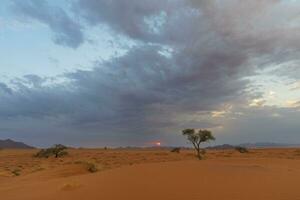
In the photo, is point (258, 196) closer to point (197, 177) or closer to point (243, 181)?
point (243, 181)

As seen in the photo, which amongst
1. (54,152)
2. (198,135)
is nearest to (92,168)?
(198,135)

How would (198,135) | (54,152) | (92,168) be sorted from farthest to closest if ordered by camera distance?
(54,152) → (198,135) → (92,168)

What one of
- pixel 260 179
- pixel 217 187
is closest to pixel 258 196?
pixel 217 187

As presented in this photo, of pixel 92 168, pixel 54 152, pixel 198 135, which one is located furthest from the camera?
pixel 54 152

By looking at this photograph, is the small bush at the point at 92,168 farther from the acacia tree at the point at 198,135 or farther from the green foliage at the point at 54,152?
the green foliage at the point at 54,152

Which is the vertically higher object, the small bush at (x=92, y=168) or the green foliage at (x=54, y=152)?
the green foliage at (x=54, y=152)

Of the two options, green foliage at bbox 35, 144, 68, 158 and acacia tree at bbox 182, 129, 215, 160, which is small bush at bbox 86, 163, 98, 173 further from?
green foliage at bbox 35, 144, 68, 158

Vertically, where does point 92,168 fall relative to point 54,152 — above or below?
below

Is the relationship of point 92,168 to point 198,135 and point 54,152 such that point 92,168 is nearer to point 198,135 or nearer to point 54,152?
point 198,135

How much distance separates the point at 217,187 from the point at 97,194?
3.37m

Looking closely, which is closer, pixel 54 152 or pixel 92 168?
pixel 92 168

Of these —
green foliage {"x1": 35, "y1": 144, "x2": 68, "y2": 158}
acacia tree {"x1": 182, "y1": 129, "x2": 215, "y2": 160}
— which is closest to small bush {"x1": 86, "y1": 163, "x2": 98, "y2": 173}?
acacia tree {"x1": 182, "y1": 129, "x2": 215, "y2": 160}

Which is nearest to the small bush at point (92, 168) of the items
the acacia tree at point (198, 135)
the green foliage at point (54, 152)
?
A: the acacia tree at point (198, 135)

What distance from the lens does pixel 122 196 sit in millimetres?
9453
